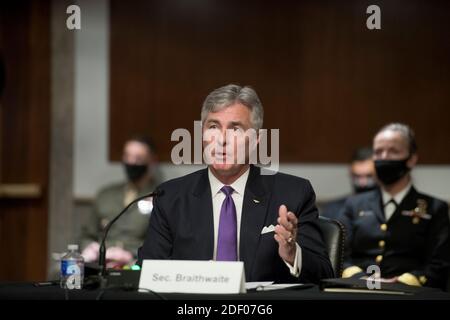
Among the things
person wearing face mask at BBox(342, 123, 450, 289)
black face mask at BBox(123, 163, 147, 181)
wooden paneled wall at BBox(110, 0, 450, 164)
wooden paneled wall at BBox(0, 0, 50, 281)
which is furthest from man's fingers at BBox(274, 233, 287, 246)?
wooden paneled wall at BBox(0, 0, 50, 281)

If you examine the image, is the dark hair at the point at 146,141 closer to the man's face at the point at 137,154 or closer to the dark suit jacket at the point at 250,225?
the man's face at the point at 137,154

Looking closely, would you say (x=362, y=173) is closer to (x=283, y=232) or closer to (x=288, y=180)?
(x=288, y=180)

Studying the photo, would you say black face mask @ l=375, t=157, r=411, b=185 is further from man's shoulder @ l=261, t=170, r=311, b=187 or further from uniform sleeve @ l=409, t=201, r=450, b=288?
man's shoulder @ l=261, t=170, r=311, b=187

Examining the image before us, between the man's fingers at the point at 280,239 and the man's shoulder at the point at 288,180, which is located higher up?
the man's shoulder at the point at 288,180

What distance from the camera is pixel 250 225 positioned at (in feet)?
10.7

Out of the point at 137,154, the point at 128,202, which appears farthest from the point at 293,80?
the point at 128,202

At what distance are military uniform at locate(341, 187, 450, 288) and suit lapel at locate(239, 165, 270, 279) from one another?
145 cm

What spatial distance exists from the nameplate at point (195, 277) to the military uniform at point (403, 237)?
211 cm

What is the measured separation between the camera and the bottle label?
2.88 metres

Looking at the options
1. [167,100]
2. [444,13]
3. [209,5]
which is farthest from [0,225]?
[444,13]

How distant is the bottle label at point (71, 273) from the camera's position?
2881 mm

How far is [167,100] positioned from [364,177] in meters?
1.76

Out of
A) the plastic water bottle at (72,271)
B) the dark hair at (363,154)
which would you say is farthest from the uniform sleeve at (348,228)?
the plastic water bottle at (72,271)

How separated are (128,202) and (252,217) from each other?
2.63 meters
